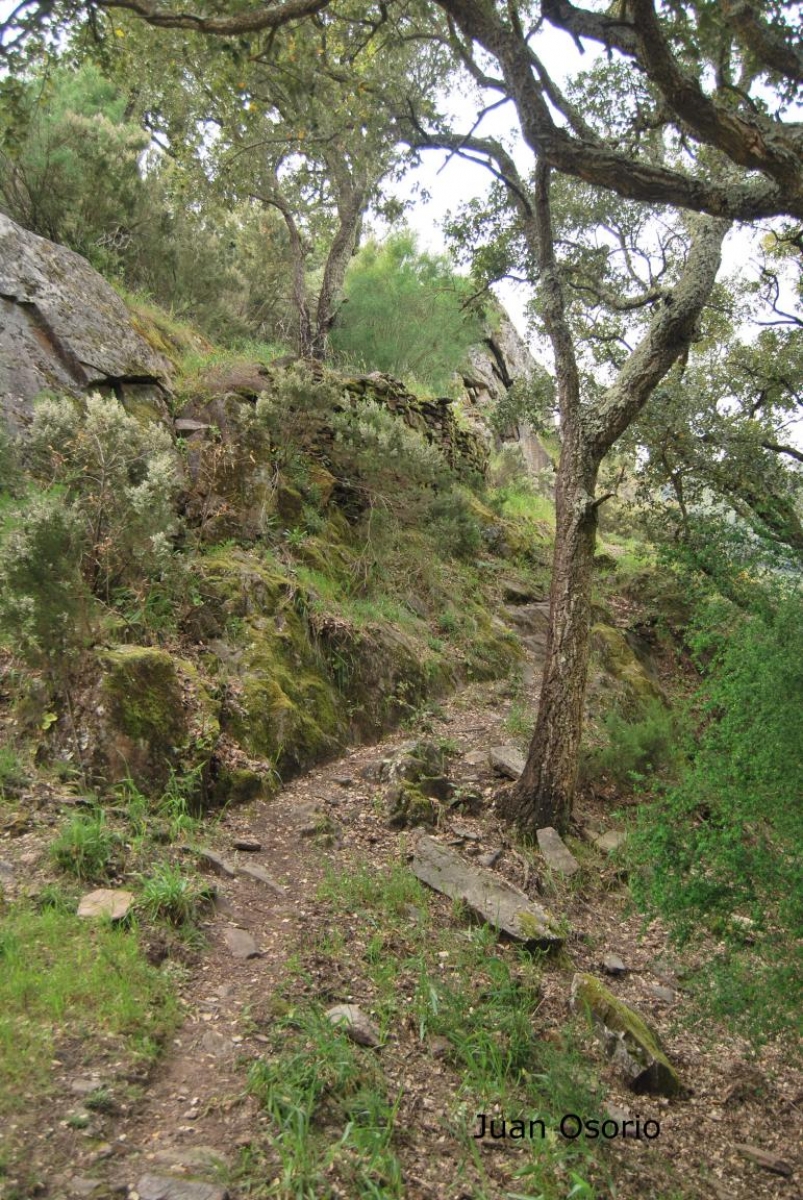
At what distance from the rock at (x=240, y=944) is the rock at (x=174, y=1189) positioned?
1380 millimetres

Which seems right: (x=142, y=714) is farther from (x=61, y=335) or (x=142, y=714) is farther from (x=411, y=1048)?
(x=61, y=335)

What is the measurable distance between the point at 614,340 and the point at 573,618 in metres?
6.56

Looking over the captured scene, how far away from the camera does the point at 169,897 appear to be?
404 cm

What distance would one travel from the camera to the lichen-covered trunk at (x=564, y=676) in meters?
6.26

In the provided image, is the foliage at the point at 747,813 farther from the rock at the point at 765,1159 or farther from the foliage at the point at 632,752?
the foliage at the point at 632,752

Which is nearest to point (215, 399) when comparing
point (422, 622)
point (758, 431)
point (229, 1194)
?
point (422, 622)

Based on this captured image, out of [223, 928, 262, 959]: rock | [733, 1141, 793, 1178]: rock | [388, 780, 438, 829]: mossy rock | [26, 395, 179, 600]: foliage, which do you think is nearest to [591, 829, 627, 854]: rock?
[388, 780, 438, 829]: mossy rock

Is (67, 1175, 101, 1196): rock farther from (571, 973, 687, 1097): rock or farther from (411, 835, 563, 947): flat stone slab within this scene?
(411, 835, 563, 947): flat stone slab

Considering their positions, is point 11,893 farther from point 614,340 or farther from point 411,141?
point 614,340

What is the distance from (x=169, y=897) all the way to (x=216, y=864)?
62cm

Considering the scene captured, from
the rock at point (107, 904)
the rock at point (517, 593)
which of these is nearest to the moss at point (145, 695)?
the rock at point (107, 904)

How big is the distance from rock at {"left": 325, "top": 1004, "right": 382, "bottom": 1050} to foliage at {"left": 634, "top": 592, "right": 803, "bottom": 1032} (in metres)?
1.56

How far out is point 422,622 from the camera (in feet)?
29.0

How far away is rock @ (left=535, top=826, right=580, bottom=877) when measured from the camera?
5.89 metres
